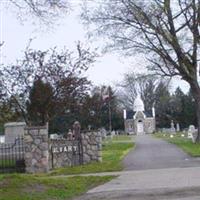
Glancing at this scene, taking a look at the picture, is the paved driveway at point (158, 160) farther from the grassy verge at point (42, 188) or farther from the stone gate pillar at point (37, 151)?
the grassy verge at point (42, 188)

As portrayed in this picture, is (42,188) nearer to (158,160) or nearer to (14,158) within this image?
(14,158)

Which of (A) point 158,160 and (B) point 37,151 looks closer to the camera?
(B) point 37,151

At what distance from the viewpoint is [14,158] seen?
25.6 meters

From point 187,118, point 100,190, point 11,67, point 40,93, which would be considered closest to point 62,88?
point 40,93

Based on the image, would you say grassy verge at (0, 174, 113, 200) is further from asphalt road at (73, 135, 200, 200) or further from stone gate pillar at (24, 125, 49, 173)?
stone gate pillar at (24, 125, 49, 173)

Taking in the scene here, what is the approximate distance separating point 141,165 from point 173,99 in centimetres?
9979

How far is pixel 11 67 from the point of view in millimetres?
32469

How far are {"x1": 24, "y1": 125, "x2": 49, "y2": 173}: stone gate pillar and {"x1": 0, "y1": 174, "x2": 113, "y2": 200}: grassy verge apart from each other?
466 centimetres

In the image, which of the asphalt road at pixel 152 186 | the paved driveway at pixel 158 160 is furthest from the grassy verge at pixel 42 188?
the paved driveway at pixel 158 160

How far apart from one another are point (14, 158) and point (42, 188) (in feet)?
33.3

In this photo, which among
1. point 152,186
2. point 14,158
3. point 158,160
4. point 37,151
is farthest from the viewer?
point 158,160

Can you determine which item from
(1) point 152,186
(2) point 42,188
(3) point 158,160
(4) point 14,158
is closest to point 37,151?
(4) point 14,158

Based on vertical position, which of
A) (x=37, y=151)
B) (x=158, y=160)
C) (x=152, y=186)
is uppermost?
(x=37, y=151)

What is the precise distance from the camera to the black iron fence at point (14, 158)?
23234 millimetres
